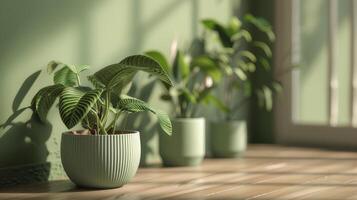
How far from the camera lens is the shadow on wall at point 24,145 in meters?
2.21

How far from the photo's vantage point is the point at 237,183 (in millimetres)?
2281

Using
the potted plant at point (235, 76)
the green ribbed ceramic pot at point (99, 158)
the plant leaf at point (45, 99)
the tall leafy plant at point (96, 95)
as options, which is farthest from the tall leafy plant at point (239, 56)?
the plant leaf at point (45, 99)

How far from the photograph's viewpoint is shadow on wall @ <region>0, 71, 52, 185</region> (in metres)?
2.21

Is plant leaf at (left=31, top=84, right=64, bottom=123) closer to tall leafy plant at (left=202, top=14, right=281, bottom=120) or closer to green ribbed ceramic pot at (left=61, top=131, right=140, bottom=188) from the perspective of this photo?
green ribbed ceramic pot at (left=61, top=131, right=140, bottom=188)

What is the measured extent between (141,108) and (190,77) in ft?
3.24

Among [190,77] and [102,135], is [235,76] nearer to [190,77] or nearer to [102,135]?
[190,77]

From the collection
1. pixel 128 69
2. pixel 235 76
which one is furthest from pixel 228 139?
pixel 128 69

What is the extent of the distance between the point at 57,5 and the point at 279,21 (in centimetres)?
155

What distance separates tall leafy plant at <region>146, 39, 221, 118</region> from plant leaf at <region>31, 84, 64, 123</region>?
563 mm

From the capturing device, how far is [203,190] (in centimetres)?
214

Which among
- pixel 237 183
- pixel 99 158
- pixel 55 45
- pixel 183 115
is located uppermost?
pixel 55 45

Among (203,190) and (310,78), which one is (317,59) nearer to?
(310,78)

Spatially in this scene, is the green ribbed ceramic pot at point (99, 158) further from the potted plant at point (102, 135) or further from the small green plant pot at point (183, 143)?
the small green plant pot at point (183, 143)

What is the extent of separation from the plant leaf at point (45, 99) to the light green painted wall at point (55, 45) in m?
0.10
